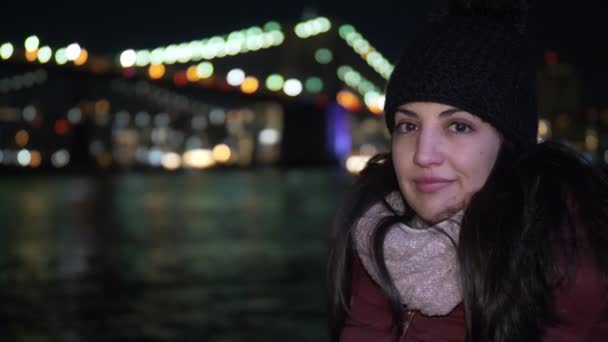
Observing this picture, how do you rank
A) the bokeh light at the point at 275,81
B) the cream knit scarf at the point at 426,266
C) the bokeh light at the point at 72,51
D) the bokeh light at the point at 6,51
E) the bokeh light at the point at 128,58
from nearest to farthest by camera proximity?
the cream knit scarf at the point at 426,266
the bokeh light at the point at 6,51
the bokeh light at the point at 72,51
the bokeh light at the point at 128,58
the bokeh light at the point at 275,81

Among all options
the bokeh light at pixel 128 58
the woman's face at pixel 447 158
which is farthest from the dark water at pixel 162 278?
the bokeh light at pixel 128 58

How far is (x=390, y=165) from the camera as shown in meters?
1.57

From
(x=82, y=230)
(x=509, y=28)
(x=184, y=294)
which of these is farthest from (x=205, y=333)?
(x=82, y=230)

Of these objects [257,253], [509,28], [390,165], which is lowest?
[257,253]

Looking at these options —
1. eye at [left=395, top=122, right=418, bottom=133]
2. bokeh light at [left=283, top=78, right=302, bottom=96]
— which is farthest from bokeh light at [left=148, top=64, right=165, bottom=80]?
eye at [left=395, top=122, right=418, bottom=133]

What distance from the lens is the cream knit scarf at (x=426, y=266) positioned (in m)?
1.23

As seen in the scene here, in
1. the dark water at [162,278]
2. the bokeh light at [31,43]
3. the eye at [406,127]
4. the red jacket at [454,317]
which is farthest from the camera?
the bokeh light at [31,43]

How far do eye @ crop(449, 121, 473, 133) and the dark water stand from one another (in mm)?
2800

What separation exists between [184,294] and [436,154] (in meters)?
4.11

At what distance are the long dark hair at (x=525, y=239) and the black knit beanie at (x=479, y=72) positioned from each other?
0.06m

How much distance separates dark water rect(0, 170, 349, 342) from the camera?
4246 mm

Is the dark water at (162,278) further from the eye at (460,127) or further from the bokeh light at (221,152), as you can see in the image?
the bokeh light at (221,152)

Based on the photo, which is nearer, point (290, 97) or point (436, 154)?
point (436, 154)

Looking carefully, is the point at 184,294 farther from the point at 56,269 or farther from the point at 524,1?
the point at 524,1
